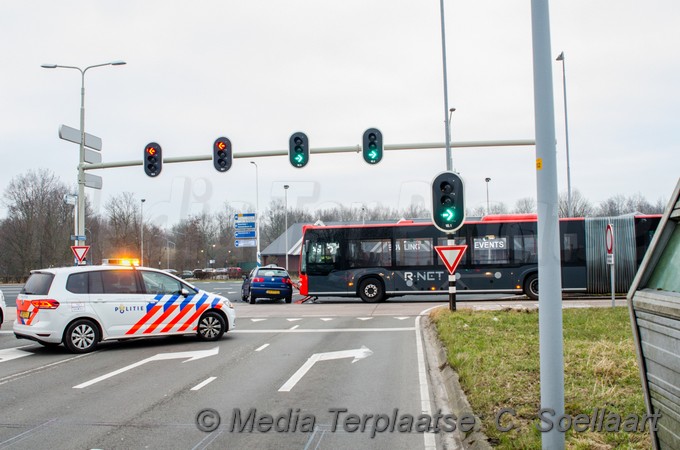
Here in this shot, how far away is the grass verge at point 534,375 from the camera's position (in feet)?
15.8

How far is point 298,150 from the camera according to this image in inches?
685

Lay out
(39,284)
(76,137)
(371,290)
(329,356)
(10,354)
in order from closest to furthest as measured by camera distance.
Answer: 1. (329,356)
2. (10,354)
3. (39,284)
4. (76,137)
5. (371,290)

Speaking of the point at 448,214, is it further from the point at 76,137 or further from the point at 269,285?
the point at 76,137

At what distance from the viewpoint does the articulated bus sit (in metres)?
22.3

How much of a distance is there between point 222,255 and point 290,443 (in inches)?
3579

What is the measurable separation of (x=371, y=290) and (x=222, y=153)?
9383 millimetres

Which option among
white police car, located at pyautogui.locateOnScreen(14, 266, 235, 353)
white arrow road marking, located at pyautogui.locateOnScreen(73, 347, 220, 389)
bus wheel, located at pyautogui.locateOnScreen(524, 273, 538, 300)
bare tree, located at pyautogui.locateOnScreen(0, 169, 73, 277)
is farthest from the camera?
bare tree, located at pyautogui.locateOnScreen(0, 169, 73, 277)

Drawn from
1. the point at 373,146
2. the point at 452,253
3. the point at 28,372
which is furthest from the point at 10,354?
the point at 373,146

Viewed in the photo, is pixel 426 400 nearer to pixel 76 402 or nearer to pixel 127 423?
pixel 127 423

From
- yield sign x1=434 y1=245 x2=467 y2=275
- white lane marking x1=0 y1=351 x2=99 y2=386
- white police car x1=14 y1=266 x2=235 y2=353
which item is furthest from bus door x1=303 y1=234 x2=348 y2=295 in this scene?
white lane marking x1=0 y1=351 x2=99 y2=386

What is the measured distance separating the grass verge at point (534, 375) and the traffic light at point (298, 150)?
24.6 ft

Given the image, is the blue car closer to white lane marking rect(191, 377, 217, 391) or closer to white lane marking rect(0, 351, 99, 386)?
white lane marking rect(0, 351, 99, 386)

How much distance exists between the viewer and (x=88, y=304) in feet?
35.5

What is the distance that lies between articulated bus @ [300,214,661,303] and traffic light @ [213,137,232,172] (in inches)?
282
